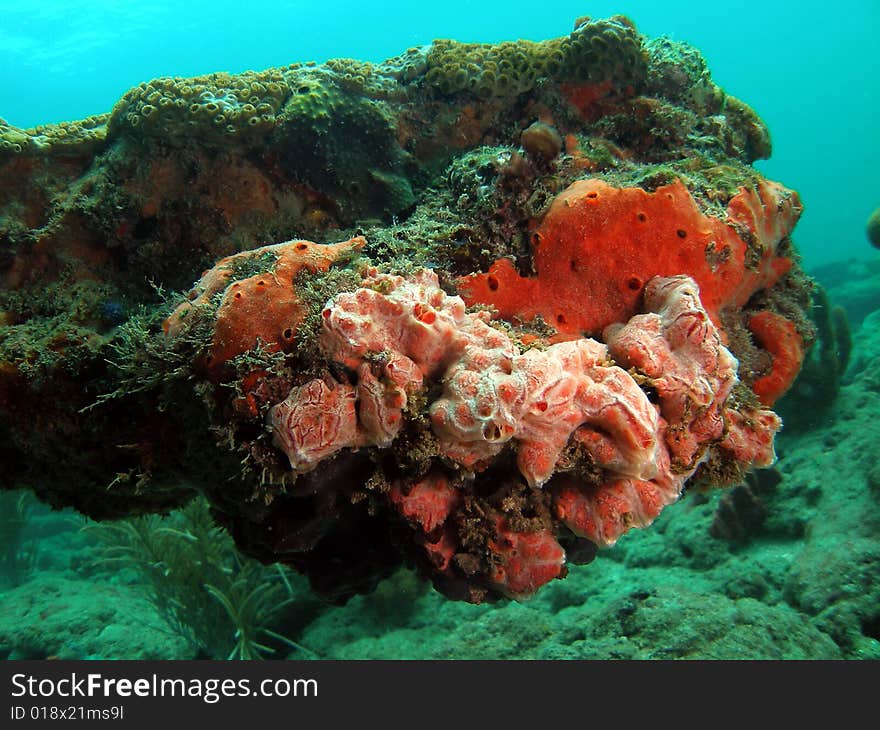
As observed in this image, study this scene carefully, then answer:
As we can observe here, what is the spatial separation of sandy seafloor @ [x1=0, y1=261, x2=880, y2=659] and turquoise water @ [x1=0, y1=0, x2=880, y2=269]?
3973 cm

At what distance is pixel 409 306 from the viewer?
2324mm

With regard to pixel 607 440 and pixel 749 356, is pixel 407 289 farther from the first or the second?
pixel 749 356

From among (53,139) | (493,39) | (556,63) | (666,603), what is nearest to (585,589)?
(666,603)

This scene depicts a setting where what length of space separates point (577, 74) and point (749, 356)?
2.94 m

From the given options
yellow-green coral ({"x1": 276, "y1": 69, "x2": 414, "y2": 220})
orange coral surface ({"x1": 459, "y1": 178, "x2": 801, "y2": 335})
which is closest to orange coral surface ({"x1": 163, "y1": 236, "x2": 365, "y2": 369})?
orange coral surface ({"x1": 459, "y1": 178, "x2": 801, "y2": 335})

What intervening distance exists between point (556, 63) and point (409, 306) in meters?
3.63

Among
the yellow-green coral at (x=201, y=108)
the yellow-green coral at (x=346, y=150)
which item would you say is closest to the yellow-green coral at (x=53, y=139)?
the yellow-green coral at (x=201, y=108)

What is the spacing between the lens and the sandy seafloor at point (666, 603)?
14.8 ft

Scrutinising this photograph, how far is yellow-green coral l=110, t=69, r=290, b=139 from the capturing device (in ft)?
13.3

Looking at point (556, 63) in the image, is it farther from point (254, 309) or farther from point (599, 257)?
point (254, 309)

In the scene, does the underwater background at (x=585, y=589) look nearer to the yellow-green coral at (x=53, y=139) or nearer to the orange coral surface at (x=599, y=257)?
the orange coral surface at (x=599, y=257)

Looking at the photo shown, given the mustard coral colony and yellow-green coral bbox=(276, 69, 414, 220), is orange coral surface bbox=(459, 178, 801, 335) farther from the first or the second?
yellow-green coral bbox=(276, 69, 414, 220)

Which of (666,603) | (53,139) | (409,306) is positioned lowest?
(666,603)
